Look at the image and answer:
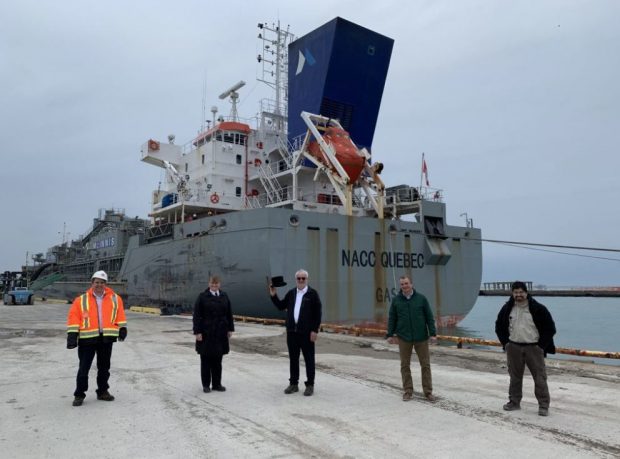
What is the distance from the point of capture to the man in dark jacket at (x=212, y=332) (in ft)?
16.7

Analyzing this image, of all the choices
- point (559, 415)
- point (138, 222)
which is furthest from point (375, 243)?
point (138, 222)

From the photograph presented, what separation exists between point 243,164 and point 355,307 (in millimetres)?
8551

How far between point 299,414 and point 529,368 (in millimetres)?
2160

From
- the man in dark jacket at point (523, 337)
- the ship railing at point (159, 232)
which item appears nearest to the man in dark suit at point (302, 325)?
the man in dark jacket at point (523, 337)

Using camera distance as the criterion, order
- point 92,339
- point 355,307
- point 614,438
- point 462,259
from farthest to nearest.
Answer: point 462,259 < point 355,307 < point 92,339 < point 614,438

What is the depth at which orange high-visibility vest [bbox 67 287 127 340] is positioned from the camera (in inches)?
183

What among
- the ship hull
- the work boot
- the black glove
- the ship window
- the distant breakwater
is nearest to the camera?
the work boot

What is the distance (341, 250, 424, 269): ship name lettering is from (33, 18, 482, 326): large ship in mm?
38

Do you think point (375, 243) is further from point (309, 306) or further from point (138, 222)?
point (138, 222)

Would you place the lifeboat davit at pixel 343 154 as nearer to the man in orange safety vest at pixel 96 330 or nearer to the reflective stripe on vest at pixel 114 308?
the reflective stripe on vest at pixel 114 308

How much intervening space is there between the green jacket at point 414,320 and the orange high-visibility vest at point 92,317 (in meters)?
2.85

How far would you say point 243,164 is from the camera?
20.5m

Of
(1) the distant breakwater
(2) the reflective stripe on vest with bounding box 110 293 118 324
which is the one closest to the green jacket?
(2) the reflective stripe on vest with bounding box 110 293 118 324

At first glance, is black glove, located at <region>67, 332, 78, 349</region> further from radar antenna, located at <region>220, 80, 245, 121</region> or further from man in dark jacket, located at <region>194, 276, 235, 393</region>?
radar antenna, located at <region>220, 80, 245, 121</region>
